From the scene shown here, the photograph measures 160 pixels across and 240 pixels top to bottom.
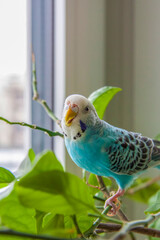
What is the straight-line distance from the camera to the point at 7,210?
0.99 ft

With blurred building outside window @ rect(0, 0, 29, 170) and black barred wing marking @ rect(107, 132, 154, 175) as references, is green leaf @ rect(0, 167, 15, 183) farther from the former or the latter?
blurred building outside window @ rect(0, 0, 29, 170)

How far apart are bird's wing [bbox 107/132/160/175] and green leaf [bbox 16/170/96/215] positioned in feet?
0.30

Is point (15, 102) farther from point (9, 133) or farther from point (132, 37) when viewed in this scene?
point (132, 37)

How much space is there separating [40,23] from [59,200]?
0.63 metres

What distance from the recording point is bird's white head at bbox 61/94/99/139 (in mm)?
347

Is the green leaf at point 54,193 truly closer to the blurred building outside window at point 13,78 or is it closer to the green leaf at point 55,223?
the green leaf at point 55,223

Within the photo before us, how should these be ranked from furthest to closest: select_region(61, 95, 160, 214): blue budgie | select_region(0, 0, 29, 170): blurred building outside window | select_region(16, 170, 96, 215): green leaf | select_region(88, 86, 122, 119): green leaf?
select_region(0, 0, 29, 170): blurred building outside window < select_region(88, 86, 122, 119): green leaf < select_region(61, 95, 160, 214): blue budgie < select_region(16, 170, 96, 215): green leaf

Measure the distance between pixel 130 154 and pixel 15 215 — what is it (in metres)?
0.16

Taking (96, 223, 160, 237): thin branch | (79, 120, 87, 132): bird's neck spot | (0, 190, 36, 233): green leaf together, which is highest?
(79, 120, 87, 132): bird's neck spot

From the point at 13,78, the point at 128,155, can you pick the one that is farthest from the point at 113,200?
the point at 13,78

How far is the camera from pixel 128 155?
0.38 metres

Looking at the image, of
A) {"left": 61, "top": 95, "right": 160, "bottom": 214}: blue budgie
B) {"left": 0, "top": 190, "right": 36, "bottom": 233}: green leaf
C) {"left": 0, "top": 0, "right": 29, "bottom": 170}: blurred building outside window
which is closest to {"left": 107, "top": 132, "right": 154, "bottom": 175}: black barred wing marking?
{"left": 61, "top": 95, "right": 160, "bottom": 214}: blue budgie

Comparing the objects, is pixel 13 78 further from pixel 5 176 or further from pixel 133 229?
pixel 133 229

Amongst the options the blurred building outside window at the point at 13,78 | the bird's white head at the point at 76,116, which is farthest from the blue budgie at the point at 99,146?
the blurred building outside window at the point at 13,78
